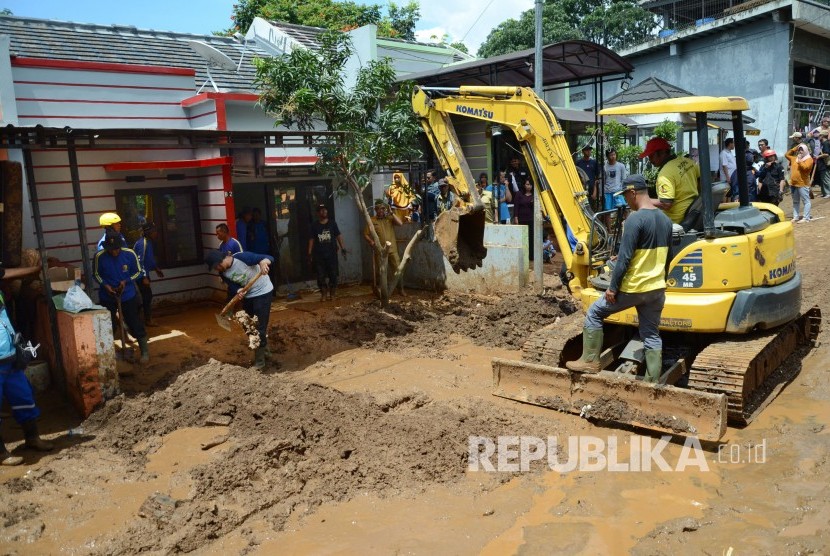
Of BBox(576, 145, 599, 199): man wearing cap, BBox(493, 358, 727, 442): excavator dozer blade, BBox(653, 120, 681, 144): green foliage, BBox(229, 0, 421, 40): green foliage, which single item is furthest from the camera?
BBox(229, 0, 421, 40): green foliage

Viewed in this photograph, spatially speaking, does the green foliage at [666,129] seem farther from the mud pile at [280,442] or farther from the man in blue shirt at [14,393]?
the man in blue shirt at [14,393]

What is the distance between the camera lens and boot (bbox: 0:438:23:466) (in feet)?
19.0

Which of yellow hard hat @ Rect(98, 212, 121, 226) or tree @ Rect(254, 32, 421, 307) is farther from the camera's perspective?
tree @ Rect(254, 32, 421, 307)

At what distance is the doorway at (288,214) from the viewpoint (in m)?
11.9

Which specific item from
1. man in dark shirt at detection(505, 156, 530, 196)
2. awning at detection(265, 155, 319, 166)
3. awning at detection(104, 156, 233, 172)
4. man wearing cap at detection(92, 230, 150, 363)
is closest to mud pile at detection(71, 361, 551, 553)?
man wearing cap at detection(92, 230, 150, 363)

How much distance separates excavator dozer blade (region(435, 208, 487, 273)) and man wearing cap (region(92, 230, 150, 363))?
12.7ft

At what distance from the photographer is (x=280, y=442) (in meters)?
5.55

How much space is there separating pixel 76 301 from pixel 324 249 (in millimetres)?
5015

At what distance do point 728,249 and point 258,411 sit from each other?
14.8 feet

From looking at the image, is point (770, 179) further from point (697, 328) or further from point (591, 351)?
point (591, 351)

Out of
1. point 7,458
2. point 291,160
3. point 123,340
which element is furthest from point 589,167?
point 7,458

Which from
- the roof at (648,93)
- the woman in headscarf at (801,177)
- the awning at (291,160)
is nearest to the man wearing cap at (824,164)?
the woman in headscarf at (801,177)

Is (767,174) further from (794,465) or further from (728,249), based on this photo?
(794,465)

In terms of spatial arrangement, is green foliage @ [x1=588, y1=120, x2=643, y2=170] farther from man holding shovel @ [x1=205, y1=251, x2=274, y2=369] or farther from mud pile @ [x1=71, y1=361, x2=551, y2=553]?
mud pile @ [x1=71, y1=361, x2=551, y2=553]
